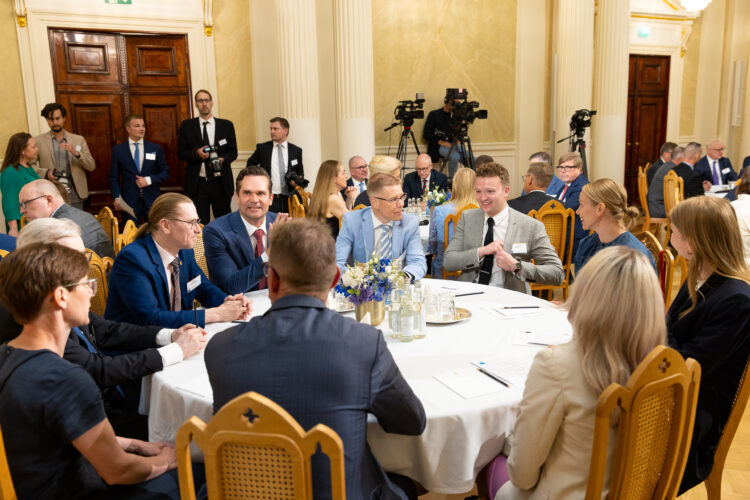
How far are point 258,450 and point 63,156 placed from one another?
6340 mm

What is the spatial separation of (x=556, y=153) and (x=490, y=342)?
24.9 feet

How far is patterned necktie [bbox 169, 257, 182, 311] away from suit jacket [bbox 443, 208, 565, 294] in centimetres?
162

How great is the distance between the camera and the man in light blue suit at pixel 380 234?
3.53 metres

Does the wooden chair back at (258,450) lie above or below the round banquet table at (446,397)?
above

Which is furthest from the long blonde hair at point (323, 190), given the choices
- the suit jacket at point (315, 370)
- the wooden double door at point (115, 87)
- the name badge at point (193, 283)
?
the wooden double door at point (115, 87)

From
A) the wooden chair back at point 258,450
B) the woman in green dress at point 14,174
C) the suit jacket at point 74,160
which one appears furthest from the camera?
the suit jacket at point 74,160

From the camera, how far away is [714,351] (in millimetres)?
1982

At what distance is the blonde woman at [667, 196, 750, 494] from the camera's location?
198cm

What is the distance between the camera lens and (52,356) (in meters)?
1.54

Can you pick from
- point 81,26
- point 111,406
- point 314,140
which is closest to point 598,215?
point 111,406

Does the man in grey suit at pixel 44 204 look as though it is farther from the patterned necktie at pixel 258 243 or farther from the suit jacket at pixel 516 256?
the suit jacket at pixel 516 256

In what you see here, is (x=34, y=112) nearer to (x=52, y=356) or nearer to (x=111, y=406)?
(x=111, y=406)

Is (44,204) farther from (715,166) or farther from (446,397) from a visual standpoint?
(715,166)

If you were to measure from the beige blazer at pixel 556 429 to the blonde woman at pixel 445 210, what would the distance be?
9.85ft
